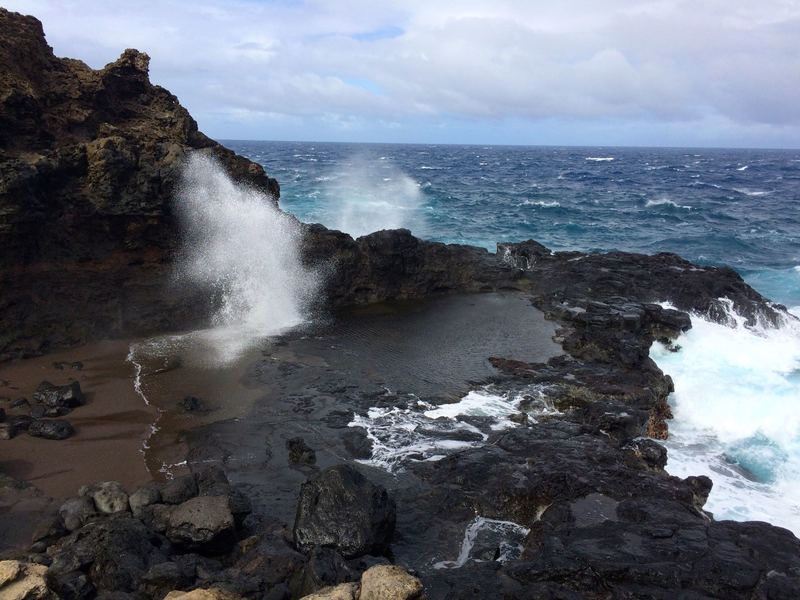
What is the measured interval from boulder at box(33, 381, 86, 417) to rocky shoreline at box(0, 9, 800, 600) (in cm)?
5

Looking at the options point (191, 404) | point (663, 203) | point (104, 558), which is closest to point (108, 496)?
point (104, 558)

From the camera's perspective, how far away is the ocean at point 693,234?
35.4 ft

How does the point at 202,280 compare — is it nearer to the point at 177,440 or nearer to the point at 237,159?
the point at 237,159

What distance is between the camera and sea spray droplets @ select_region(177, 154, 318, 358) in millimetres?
14867

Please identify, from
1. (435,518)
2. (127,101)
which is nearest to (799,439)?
(435,518)

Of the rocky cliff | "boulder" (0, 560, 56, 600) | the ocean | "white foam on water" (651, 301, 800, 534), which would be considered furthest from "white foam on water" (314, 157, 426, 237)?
"boulder" (0, 560, 56, 600)

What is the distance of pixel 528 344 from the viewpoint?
568 inches

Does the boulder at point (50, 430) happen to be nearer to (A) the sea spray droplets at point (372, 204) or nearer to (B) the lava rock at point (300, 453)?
(B) the lava rock at point (300, 453)

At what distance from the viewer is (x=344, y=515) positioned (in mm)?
6930

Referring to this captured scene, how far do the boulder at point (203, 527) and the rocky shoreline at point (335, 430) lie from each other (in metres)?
0.03

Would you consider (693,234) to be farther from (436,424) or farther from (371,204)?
(436,424)

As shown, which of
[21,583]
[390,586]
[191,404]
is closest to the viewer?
[390,586]

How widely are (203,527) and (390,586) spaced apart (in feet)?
8.61

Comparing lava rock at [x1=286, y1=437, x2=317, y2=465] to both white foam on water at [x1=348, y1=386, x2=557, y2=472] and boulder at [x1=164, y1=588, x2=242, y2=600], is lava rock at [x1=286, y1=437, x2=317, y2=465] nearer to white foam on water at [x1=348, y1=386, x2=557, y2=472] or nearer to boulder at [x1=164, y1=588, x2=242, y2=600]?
white foam on water at [x1=348, y1=386, x2=557, y2=472]
